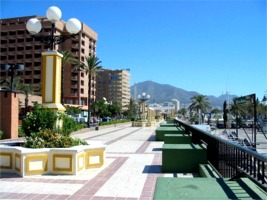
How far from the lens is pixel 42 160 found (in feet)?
28.3

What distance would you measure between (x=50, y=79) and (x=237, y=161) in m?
7.11

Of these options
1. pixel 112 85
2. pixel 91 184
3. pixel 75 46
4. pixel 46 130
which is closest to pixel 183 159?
pixel 91 184

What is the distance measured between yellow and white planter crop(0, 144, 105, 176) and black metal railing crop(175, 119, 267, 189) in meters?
3.46

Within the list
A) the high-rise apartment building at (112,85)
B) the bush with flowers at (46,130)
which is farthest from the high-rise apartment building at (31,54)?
the bush with flowers at (46,130)

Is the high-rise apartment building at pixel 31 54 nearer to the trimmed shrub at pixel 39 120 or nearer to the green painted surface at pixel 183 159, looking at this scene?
the trimmed shrub at pixel 39 120

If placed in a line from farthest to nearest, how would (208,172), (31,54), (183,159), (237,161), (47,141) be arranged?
(31,54), (47,141), (183,159), (208,172), (237,161)

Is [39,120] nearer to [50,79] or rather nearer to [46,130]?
[46,130]

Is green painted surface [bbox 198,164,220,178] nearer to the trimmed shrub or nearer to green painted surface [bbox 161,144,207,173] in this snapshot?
green painted surface [bbox 161,144,207,173]

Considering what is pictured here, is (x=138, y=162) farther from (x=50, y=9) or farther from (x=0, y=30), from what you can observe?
(x=0, y=30)

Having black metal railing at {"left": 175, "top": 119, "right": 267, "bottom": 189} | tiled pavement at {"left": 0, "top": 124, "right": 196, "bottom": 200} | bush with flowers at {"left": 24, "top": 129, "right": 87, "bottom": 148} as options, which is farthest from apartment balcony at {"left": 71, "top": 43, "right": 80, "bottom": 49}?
black metal railing at {"left": 175, "top": 119, "right": 267, "bottom": 189}

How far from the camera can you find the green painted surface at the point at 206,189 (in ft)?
12.3

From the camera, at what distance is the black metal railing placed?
4.09 m

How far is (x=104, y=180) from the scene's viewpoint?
7996 mm

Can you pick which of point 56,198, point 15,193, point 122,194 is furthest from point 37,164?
point 122,194
